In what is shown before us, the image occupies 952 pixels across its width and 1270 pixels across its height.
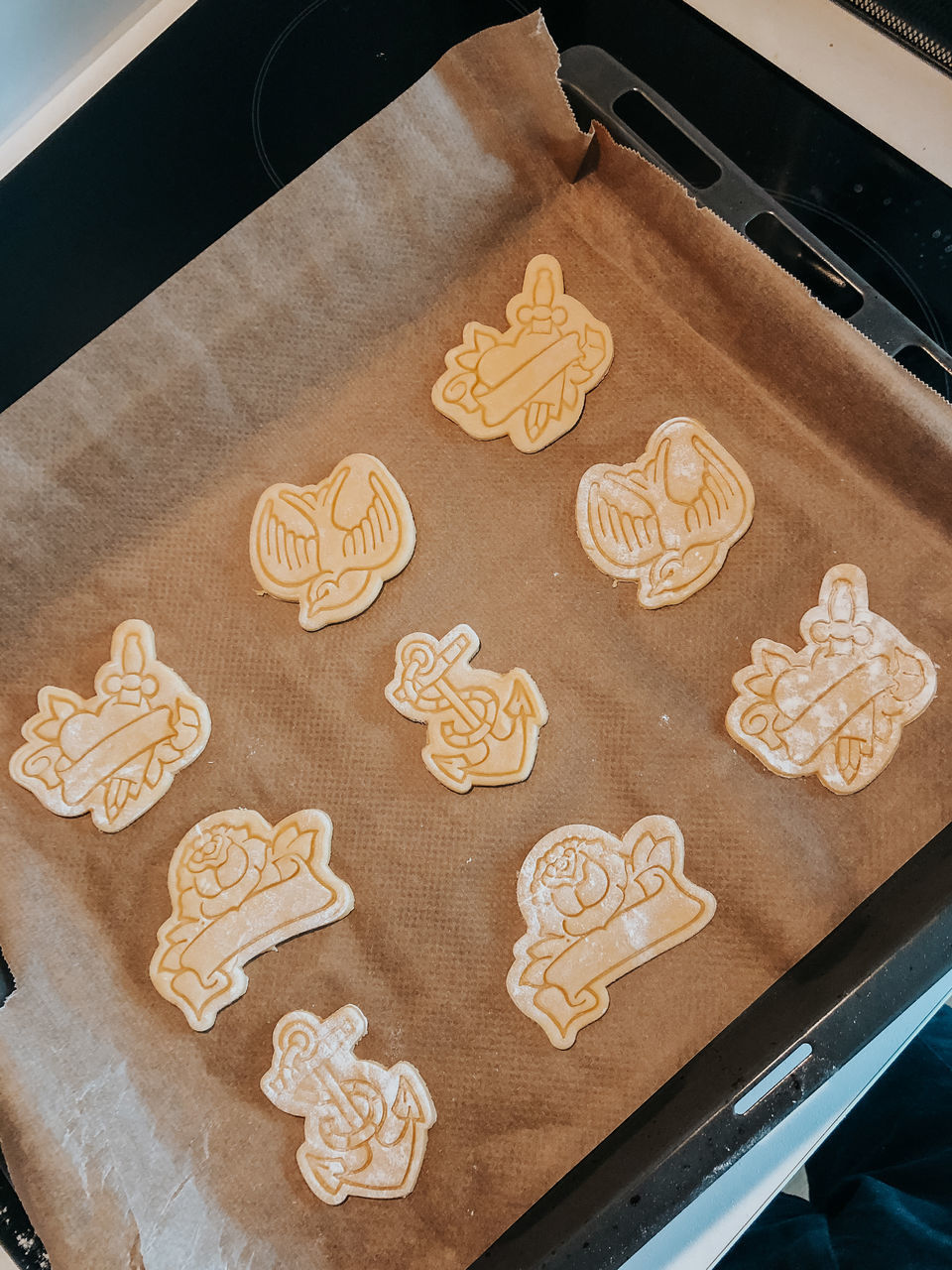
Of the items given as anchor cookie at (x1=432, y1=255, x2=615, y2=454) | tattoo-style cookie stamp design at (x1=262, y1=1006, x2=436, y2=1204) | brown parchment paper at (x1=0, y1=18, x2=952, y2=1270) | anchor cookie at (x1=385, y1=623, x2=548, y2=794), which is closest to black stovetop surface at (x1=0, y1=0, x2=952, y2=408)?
brown parchment paper at (x1=0, y1=18, x2=952, y2=1270)

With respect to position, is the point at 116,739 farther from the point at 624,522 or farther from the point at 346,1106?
the point at 624,522

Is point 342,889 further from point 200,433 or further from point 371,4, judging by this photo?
point 371,4

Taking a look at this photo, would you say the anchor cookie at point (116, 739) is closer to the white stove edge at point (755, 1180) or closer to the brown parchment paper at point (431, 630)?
the brown parchment paper at point (431, 630)

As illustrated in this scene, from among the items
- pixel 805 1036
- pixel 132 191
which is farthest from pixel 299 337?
pixel 805 1036

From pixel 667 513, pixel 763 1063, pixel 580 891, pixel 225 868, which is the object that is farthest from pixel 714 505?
pixel 225 868

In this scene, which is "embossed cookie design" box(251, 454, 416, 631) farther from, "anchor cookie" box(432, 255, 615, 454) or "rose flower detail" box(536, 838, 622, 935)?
"rose flower detail" box(536, 838, 622, 935)
